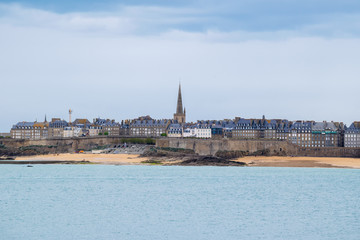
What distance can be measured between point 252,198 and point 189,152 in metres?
41.8

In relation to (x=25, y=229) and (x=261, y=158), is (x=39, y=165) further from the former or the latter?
(x=25, y=229)

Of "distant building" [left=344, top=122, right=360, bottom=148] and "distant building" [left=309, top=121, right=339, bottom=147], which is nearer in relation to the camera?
"distant building" [left=344, top=122, right=360, bottom=148]

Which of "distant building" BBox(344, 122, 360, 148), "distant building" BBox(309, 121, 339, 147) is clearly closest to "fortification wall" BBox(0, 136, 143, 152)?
"distant building" BBox(309, 121, 339, 147)

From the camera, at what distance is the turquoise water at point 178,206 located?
1056 inches

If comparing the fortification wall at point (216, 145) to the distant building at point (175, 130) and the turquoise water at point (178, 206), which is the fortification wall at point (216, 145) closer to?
the distant building at point (175, 130)

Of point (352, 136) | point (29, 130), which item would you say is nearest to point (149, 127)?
point (29, 130)

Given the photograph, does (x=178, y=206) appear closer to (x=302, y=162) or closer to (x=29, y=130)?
(x=302, y=162)

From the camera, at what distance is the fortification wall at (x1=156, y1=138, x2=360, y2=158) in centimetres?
7675

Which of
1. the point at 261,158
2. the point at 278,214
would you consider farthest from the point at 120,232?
the point at 261,158

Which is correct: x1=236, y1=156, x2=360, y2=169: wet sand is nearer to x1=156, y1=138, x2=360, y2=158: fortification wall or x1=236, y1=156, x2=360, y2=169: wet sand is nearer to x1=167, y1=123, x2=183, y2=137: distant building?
x1=156, y1=138, x2=360, y2=158: fortification wall

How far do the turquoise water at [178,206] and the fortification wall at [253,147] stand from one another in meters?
20.8

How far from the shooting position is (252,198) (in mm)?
38625

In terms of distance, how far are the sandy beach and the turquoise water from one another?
1118 cm

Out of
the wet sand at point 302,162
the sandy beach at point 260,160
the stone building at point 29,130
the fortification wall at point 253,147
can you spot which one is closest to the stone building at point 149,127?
the stone building at point 29,130
